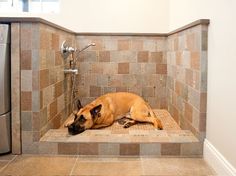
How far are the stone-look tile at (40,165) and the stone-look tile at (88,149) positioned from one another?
3.7 inches

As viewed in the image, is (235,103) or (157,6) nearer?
(235,103)

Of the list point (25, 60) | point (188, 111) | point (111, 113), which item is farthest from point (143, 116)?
point (25, 60)

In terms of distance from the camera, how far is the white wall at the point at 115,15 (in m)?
3.66

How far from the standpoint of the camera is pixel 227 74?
1726 millimetres

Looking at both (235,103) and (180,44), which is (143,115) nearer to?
(180,44)

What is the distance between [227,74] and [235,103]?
0.67 ft

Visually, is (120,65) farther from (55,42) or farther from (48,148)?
(48,148)

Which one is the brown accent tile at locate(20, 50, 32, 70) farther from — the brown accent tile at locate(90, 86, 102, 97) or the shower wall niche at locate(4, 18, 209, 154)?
the brown accent tile at locate(90, 86, 102, 97)

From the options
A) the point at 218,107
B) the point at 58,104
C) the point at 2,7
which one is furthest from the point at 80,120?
the point at 2,7

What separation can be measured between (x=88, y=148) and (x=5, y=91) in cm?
73

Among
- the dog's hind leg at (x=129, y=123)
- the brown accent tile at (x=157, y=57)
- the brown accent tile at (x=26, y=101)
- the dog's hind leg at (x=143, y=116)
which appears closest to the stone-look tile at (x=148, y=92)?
the brown accent tile at (x=157, y=57)

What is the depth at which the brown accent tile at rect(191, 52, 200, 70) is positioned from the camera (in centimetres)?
221

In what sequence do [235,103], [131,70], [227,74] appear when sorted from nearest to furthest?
[235,103] < [227,74] < [131,70]

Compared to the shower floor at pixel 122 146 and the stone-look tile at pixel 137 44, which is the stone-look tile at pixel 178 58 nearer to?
the stone-look tile at pixel 137 44
